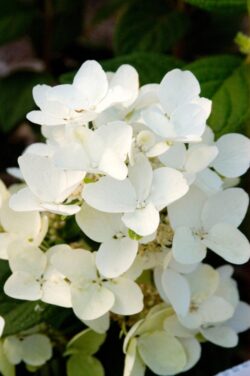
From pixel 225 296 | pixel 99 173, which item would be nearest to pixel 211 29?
pixel 225 296

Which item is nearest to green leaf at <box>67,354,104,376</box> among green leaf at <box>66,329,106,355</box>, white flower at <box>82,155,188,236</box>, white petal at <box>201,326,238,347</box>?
green leaf at <box>66,329,106,355</box>

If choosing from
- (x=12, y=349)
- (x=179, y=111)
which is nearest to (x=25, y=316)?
(x=12, y=349)

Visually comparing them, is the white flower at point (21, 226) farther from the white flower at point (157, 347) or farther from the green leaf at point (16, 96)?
the green leaf at point (16, 96)

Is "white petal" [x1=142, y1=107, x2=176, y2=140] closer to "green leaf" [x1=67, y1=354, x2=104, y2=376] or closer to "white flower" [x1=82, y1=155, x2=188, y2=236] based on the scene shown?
"white flower" [x1=82, y1=155, x2=188, y2=236]

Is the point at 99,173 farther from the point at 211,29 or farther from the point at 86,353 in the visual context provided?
the point at 211,29

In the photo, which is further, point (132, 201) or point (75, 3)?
point (75, 3)

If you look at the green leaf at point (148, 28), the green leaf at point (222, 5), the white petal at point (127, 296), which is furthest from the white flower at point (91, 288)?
the green leaf at point (148, 28)
